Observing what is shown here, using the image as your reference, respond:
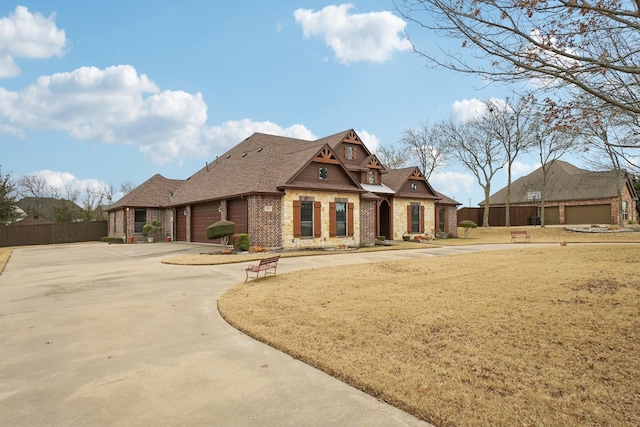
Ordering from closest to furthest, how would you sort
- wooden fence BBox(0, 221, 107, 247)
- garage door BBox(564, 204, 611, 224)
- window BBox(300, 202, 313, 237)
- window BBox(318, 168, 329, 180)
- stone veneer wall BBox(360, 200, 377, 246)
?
window BBox(300, 202, 313, 237), window BBox(318, 168, 329, 180), stone veneer wall BBox(360, 200, 377, 246), wooden fence BBox(0, 221, 107, 247), garage door BBox(564, 204, 611, 224)

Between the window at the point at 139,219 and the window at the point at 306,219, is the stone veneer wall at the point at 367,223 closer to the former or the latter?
the window at the point at 306,219

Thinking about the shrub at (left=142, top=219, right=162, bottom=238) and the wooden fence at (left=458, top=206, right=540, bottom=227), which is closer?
the shrub at (left=142, top=219, right=162, bottom=238)

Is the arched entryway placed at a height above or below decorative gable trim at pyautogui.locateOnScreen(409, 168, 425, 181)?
below

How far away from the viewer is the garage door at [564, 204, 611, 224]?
37.0 metres

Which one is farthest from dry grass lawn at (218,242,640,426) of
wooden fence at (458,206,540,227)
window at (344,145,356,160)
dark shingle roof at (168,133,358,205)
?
wooden fence at (458,206,540,227)

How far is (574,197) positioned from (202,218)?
37.6m

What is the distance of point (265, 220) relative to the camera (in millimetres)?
19734

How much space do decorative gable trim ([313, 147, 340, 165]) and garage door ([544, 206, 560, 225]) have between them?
103 ft

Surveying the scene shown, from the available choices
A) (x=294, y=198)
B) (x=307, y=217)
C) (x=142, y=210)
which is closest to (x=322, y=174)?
(x=294, y=198)

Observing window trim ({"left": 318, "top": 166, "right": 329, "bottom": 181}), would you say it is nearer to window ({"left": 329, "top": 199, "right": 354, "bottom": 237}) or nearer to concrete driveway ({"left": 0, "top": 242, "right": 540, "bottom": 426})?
Answer: window ({"left": 329, "top": 199, "right": 354, "bottom": 237})

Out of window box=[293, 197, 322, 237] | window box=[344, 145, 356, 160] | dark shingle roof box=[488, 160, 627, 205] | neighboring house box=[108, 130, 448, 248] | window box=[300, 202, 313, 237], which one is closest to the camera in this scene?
neighboring house box=[108, 130, 448, 248]

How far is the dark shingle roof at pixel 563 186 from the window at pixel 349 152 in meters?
23.0

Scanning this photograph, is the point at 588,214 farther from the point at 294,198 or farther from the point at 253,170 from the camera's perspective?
the point at 253,170

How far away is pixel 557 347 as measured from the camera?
4.73 meters
